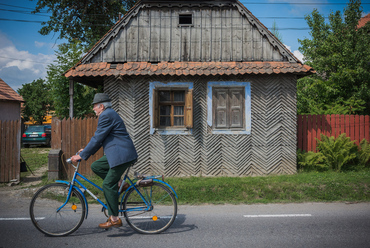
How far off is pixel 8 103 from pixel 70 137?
13.0 meters

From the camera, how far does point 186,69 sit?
32.0 ft

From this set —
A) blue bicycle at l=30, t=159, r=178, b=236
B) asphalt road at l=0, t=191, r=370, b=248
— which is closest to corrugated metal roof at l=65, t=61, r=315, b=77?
asphalt road at l=0, t=191, r=370, b=248

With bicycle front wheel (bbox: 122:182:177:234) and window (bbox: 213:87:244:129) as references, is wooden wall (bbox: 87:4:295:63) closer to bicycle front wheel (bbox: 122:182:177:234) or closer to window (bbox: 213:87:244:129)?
window (bbox: 213:87:244:129)

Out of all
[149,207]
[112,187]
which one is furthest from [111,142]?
[149,207]

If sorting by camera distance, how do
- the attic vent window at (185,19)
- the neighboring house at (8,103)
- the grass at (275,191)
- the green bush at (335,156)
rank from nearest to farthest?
the grass at (275,191) → the green bush at (335,156) → the attic vent window at (185,19) → the neighboring house at (8,103)

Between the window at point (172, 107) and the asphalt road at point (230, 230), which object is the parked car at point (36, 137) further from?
the asphalt road at point (230, 230)

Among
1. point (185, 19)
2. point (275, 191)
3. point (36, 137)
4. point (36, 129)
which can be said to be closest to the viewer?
point (275, 191)

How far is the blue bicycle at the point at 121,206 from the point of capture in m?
4.56

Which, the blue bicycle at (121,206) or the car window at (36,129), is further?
the car window at (36,129)

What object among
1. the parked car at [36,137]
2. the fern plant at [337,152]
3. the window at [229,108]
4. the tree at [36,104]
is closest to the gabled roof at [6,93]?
the parked car at [36,137]

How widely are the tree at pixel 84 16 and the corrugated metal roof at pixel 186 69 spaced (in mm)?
11801

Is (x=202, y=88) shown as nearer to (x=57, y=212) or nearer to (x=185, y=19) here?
(x=185, y=19)

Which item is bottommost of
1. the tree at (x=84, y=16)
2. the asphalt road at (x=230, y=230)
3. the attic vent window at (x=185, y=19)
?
the asphalt road at (x=230, y=230)

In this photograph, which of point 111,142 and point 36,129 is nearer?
point 111,142
